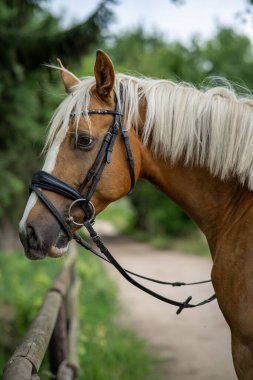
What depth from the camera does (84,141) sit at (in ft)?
9.26

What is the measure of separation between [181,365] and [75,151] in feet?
15.1

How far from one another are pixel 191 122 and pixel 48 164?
844 mm

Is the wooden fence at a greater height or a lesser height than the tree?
lesser

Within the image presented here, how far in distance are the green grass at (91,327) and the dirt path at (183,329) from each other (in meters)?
0.32

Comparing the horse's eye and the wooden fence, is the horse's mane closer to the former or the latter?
the horse's eye

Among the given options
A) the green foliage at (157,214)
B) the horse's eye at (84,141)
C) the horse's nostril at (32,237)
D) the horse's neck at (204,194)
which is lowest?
the green foliage at (157,214)

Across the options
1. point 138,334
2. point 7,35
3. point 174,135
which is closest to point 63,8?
point 7,35

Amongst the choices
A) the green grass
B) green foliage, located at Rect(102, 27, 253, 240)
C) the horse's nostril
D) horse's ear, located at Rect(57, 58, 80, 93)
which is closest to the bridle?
the horse's nostril

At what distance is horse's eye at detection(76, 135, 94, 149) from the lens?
281 centimetres

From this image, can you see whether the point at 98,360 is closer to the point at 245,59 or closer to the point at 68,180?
the point at 68,180

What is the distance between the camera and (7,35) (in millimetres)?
6609

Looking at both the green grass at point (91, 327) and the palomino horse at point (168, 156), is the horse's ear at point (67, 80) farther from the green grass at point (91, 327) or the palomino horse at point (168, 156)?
the green grass at point (91, 327)

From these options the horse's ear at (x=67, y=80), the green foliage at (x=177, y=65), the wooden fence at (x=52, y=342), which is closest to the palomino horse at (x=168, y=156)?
the horse's ear at (x=67, y=80)

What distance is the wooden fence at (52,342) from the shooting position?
2.53 metres
